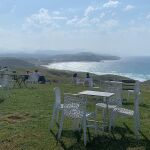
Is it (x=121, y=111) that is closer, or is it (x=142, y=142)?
(x=142, y=142)

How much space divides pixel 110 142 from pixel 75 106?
1378 mm

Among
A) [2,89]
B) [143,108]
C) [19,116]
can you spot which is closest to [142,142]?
[19,116]

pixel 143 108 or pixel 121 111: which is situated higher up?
pixel 121 111

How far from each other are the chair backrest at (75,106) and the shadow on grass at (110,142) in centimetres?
78

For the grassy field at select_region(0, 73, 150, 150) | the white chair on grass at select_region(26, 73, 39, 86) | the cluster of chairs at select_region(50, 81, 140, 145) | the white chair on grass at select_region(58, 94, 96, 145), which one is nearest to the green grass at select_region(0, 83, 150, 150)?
the grassy field at select_region(0, 73, 150, 150)

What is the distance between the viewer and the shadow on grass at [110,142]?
400 inches

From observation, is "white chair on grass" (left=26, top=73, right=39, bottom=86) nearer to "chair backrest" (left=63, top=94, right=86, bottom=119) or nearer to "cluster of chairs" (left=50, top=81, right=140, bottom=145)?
"cluster of chairs" (left=50, top=81, right=140, bottom=145)

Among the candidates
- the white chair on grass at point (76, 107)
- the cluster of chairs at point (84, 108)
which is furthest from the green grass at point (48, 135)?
the white chair on grass at point (76, 107)

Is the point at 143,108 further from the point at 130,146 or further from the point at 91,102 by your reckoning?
the point at 130,146

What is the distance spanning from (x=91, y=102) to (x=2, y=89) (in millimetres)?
6731

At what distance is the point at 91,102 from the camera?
62.7 feet

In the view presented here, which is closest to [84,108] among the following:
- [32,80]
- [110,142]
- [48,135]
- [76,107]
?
[76,107]

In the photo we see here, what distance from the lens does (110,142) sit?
10.6 metres

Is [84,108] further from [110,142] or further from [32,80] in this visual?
[32,80]
